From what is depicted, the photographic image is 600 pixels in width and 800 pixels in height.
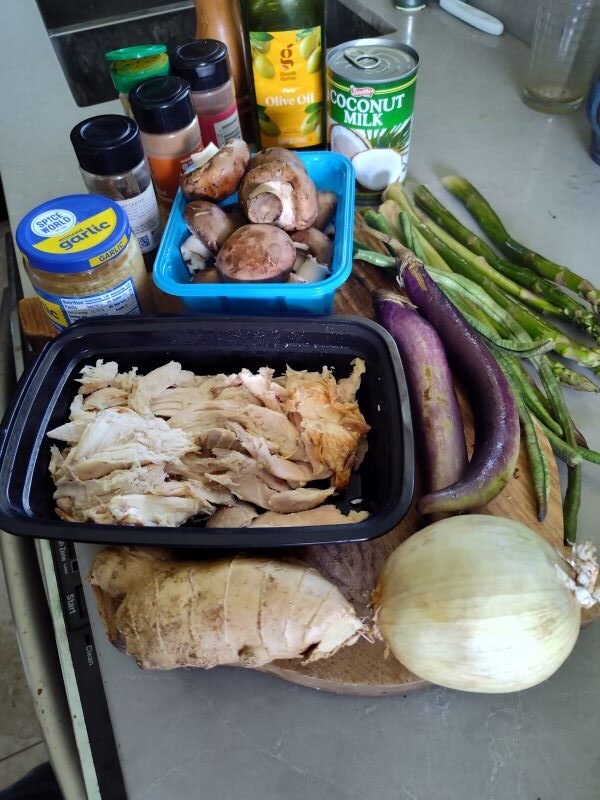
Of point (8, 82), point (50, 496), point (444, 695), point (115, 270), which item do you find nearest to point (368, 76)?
point (115, 270)

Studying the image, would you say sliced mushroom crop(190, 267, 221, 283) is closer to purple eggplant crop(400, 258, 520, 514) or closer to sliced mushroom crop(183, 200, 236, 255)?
sliced mushroom crop(183, 200, 236, 255)

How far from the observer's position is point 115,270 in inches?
32.6

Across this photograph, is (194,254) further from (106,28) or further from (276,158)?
(106,28)

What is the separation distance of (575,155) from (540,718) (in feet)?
3.85

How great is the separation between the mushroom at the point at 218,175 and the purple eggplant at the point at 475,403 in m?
0.31

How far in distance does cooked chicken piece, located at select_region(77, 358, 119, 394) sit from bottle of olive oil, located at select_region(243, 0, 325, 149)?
2.03 feet

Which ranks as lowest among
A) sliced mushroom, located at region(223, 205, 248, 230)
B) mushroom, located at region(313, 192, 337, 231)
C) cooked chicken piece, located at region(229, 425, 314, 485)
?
cooked chicken piece, located at region(229, 425, 314, 485)

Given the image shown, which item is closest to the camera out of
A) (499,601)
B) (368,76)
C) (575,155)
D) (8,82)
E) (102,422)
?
(499,601)

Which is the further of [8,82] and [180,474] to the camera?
[8,82]

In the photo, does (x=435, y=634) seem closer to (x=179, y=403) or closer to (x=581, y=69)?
(x=179, y=403)

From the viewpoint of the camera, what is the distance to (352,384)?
32.8 inches

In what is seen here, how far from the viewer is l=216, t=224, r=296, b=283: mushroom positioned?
0.85 metres

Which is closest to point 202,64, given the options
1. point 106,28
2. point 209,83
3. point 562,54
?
point 209,83

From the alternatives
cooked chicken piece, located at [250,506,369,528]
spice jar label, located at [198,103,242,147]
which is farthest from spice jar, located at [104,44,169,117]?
cooked chicken piece, located at [250,506,369,528]
